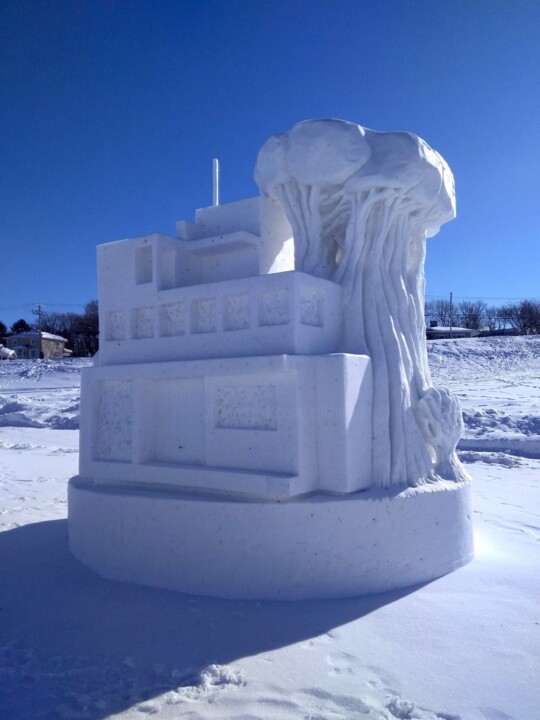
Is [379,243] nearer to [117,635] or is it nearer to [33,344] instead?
[117,635]

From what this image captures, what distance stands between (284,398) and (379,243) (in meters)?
1.69

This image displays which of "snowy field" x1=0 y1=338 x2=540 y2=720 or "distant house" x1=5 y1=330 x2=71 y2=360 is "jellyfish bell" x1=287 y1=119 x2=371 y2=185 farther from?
"distant house" x1=5 y1=330 x2=71 y2=360

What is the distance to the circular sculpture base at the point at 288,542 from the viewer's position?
4043mm

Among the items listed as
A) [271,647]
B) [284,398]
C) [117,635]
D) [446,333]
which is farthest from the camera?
[446,333]

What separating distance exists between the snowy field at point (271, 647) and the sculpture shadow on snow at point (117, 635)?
0.03ft

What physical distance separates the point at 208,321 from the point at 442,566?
2739mm

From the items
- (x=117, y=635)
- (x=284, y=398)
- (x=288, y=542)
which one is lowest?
(x=117, y=635)

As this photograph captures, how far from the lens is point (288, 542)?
4039 millimetres

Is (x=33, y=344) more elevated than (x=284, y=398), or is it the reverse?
(x=33, y=344)

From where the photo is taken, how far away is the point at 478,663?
10.5 ft

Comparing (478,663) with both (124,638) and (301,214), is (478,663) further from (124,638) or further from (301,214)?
(301,214)

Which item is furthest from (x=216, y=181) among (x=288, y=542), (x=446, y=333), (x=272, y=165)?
(x=446, y=333)

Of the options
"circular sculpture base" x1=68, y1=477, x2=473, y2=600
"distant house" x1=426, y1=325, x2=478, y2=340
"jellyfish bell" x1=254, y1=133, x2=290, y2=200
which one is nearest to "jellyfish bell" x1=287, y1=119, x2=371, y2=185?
"jellyfish bell" x1=254, y1=133, x2=290, y2=200

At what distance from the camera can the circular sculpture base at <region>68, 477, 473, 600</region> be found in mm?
4043
